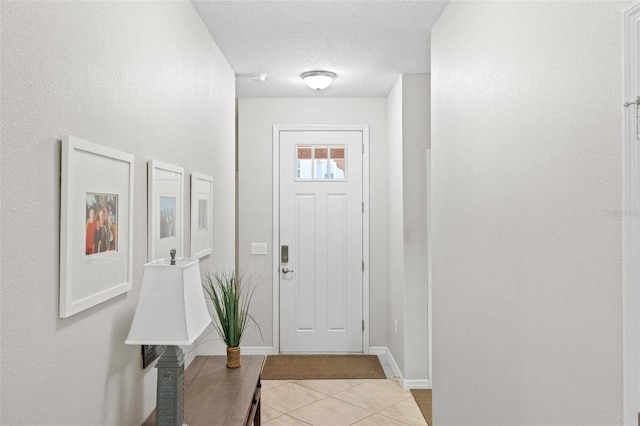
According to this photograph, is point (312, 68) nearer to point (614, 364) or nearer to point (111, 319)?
point (111, 319)

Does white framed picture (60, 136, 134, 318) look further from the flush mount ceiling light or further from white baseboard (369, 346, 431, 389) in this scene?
white baseboard (369, 346, 431, 389)

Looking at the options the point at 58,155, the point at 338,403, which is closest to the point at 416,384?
the point at 338,403

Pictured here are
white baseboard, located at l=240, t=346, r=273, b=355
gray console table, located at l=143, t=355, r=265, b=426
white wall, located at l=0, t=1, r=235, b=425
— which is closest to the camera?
→ white wall, located at l=0, t=1, r=235, b=425

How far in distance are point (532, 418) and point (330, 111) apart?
3701mm

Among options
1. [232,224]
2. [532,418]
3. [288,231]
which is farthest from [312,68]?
[532,418]

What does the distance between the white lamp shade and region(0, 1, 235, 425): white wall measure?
136 mm

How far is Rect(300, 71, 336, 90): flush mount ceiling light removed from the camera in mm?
3897

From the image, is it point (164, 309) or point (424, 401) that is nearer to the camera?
point (164, 309)

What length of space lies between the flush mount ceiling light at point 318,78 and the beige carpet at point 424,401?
8.51 feet

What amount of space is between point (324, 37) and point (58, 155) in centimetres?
220

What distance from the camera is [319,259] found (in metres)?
4.84

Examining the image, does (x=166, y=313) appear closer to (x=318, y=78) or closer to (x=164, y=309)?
(x=164, y=309)

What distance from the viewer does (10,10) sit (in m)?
1.08

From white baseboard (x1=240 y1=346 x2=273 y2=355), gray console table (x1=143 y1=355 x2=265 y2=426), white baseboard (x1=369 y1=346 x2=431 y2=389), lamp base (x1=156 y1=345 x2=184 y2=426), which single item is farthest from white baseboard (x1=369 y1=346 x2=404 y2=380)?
lamp base (x1=156 y1=345 x2=184 y2=426)
